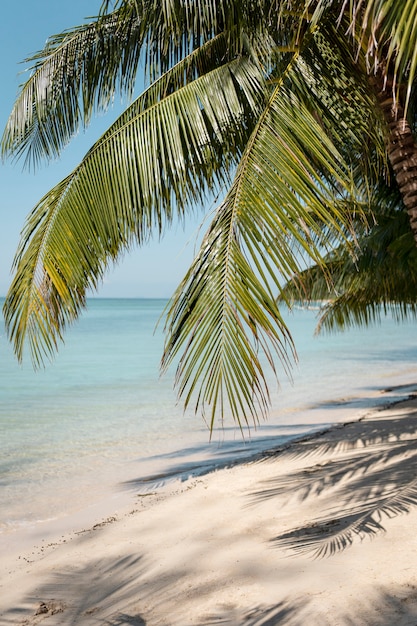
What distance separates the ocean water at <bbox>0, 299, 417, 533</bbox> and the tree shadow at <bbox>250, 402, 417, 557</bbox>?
3.72ft

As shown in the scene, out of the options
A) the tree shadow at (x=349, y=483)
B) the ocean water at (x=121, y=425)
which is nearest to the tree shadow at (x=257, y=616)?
the tree shadow at (x=349, y=483)

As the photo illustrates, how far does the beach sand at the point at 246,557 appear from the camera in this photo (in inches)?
131

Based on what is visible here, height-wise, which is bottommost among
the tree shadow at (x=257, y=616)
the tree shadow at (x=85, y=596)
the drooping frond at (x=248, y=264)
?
the tree shadow at (x=85, y=596)

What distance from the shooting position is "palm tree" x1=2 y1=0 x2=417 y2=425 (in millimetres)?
3051

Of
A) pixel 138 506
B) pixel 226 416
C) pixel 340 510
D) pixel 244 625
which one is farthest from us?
pixel 226 416

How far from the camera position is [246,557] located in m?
4.08

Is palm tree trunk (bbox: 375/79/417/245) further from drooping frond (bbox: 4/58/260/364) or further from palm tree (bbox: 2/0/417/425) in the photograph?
drooping frond (bbox: 4/58/260/364)

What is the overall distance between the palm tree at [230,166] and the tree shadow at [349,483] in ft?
3.66

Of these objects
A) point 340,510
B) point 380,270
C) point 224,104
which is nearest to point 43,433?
point 380,270

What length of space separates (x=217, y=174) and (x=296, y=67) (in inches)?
44.6

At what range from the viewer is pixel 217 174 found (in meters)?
4.96

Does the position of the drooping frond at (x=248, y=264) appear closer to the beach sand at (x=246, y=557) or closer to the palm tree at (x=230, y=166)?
the palm tree at (x=230, y=166)

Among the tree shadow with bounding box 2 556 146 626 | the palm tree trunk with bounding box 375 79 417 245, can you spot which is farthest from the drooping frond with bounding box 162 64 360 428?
the tree shadow with bounding box 2 556 146 626

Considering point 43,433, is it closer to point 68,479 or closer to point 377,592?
point 68,479
